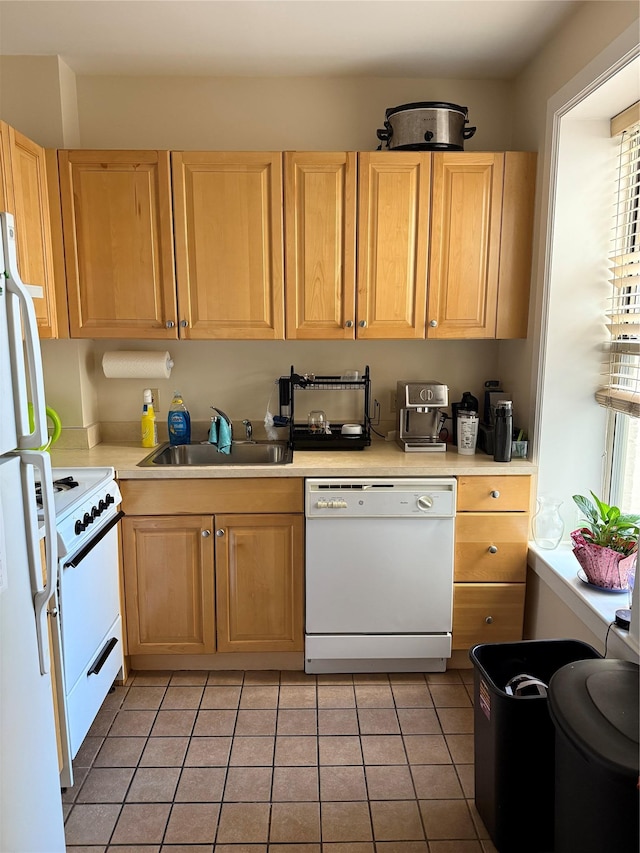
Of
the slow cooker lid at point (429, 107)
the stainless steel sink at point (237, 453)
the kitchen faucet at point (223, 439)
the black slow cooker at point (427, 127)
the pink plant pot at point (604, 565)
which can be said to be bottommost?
the pink plant pot at point (604, 565)

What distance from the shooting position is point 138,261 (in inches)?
103

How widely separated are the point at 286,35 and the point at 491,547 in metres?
2.25

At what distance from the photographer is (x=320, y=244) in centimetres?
264

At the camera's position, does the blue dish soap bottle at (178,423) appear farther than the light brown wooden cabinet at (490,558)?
→ Yes

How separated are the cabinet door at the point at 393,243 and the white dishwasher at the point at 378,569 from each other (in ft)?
2.38

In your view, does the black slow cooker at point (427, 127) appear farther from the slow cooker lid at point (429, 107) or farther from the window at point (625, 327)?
the window at point (625, 327)

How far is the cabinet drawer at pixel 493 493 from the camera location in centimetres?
254

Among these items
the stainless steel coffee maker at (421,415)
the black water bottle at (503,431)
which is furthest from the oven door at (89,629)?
the black water bottle at (503,431)

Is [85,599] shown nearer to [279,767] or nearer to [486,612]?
[279,767]

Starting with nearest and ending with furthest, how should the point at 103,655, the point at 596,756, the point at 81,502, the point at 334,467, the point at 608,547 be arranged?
the point at 596,756 < the point at 81,502 < the point at 608,547 < the point at 103,655 < the point at 334,467

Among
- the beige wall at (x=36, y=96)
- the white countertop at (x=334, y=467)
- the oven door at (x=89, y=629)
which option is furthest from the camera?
the beige wall at (x=36, y=96)

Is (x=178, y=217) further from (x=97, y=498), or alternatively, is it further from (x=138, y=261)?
(x=97, y=498)

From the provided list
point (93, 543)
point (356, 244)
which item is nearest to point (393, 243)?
point (356, 244)

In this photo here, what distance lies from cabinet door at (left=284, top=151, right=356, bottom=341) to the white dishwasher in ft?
2.38
